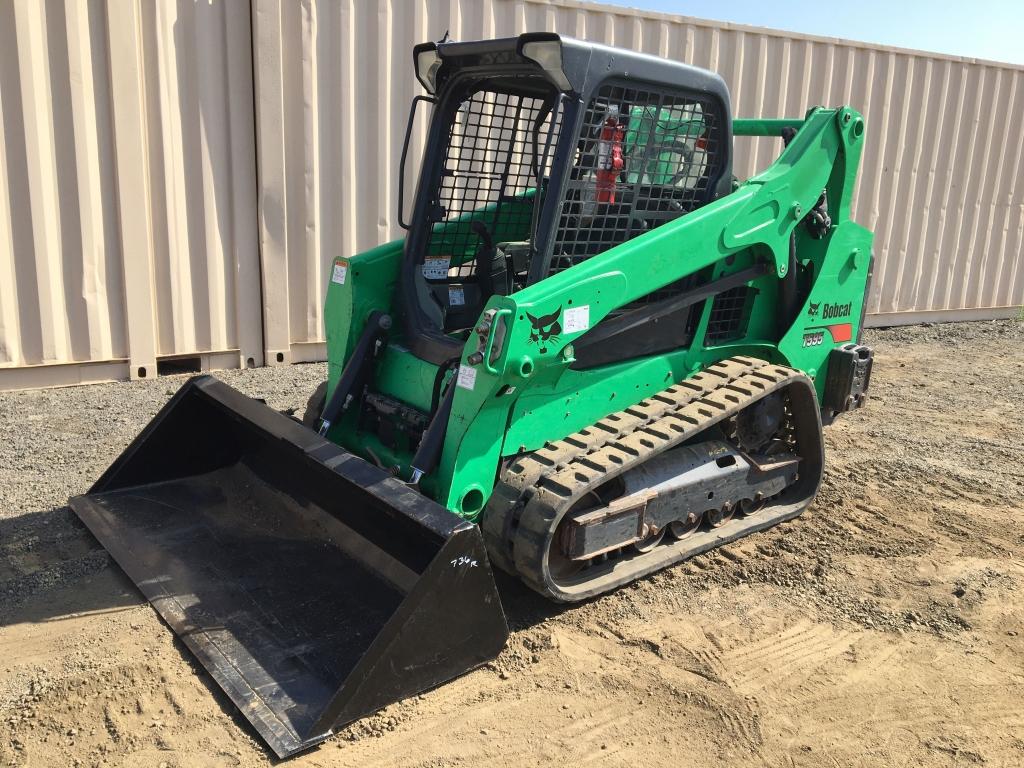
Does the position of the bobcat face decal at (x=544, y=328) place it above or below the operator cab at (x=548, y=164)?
below

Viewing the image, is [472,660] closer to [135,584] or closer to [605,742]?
[605,742]

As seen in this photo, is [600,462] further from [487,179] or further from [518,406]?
[487,179]

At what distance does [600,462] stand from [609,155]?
1255 mm

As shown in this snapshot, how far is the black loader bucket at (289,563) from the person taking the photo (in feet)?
9.25

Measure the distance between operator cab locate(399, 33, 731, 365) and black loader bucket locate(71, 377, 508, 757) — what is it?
0.82 metres

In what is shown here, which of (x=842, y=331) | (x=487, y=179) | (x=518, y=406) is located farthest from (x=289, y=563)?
(x=842, y=331)

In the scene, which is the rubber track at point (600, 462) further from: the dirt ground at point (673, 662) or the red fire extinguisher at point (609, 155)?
the red fire extinguisher at point (609, 155)

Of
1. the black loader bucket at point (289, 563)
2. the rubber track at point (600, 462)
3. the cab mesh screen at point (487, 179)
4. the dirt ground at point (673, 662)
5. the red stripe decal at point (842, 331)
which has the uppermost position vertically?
the cab mesh screen at point (487, 179)

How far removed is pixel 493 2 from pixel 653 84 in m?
4.28

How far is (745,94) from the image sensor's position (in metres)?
8.84

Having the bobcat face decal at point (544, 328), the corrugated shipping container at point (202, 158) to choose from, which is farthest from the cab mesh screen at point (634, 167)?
the corrugated shipping container at point (202, 158)

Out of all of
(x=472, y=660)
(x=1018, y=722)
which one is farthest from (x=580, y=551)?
(x=1018, y=722)

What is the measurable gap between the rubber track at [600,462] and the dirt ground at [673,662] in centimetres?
22

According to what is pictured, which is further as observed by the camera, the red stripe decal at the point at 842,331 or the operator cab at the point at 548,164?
the red stripe decal at the point at 842,331
